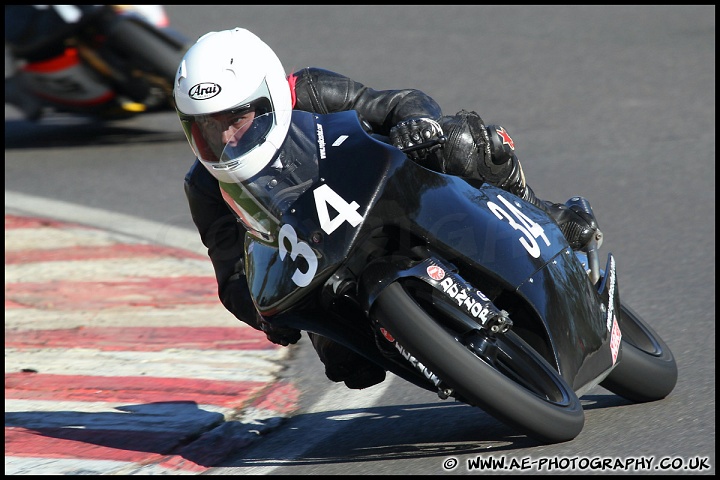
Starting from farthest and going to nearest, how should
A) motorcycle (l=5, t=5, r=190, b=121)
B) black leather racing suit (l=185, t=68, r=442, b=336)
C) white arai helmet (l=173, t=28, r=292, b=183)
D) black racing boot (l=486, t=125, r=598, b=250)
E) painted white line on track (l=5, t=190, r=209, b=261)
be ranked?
motorcycle (l=5, t=5, r=190, b=121) → painted white line on track (l=5, t=190, r=209, b=261) → black leather racing suit (l=185, t=68, r=442, b=336) → black racing boot (l=486, t=125, r=598, b=250) → white arai helmet (l=173, t=28, r=292, b=183)

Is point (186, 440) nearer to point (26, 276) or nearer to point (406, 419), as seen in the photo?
point (406, 419)

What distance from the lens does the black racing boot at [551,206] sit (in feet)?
13.2

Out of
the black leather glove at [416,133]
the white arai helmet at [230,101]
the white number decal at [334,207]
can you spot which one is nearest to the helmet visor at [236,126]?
the white arai helmet at [230,101]

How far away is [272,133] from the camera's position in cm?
371

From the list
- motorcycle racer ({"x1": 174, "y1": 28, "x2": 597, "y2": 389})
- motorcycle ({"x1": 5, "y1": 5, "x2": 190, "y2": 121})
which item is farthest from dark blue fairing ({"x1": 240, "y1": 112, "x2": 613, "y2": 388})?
motorcycle ({"x1": 5, "y1": 5, "x2": 190, "y2": 121})

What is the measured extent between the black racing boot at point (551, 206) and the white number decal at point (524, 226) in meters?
0.18

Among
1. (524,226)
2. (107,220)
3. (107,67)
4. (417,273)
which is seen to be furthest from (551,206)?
(107,67)

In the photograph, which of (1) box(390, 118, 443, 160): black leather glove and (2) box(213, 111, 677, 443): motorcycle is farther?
(1) box(390, 118, 443, 160): black leather glove

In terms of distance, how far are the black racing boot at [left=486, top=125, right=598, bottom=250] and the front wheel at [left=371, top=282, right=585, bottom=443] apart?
682mm

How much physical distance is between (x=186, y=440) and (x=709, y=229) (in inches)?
142

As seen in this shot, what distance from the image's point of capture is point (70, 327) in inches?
227

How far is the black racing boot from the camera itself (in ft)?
13.2

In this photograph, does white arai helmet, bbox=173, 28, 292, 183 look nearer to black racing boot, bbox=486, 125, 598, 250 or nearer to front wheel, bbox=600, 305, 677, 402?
black racing boot, bbox=486, 125, 598, 250

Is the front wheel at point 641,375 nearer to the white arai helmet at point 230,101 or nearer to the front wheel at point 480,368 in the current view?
the front wheel at point 480,368
